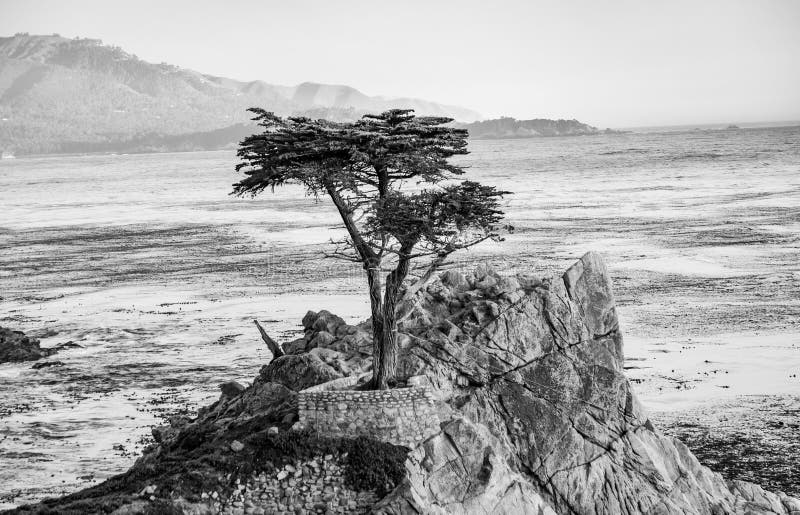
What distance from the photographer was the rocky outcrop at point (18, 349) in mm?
43000

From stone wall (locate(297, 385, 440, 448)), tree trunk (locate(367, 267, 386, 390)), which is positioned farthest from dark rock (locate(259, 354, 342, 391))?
stone wall (locate(297, 385, 440, 448))

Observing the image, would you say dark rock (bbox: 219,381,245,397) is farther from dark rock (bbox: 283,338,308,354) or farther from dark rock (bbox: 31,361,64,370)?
dark rock (bbox: 31,361,64,370)

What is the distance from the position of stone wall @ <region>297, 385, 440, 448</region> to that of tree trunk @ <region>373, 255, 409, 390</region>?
149 centimetres

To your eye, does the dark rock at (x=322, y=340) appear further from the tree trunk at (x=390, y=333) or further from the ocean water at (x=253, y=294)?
the ocean water at (x=253, y=294)

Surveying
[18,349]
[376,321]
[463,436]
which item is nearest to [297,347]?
[376,321]

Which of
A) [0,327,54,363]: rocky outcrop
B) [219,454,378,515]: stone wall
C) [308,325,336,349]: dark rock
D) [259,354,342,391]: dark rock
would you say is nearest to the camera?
[219,454,378,515]: stone wall

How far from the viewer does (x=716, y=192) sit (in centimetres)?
Answer: 10294

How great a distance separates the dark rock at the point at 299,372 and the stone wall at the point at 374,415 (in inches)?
106

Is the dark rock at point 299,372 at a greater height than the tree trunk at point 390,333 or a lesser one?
lesser

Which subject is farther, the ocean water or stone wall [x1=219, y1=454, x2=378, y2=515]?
the ocean water

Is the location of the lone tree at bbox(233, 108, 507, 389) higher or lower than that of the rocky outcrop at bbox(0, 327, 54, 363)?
higher

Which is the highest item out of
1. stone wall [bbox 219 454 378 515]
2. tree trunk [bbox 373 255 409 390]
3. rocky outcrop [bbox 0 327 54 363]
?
tree trunk [bbox 373 255 409 390]

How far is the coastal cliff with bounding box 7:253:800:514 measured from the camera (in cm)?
2008

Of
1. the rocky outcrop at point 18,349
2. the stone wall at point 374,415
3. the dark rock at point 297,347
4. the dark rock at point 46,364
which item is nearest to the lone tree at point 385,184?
the stone wall at point 374,415
